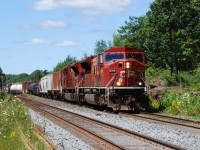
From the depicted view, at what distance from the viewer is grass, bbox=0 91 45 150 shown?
10.3 meters

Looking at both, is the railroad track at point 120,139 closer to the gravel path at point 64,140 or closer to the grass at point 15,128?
the gravel path at point 64,140

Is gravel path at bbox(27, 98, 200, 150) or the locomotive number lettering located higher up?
the locomotive number lettering

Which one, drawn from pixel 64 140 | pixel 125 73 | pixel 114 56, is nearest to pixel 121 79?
pixel 125 73

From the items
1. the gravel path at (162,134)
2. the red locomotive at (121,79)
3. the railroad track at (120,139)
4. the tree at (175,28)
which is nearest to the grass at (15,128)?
the gravel path at (162,134)

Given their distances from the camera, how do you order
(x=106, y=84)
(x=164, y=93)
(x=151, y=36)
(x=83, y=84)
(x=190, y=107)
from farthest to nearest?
(x=151, y=36)
(x=83, y=84)
(x=164, y=93)
(x=106, y=84)
(x=190, y=107)

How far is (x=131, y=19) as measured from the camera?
238ft

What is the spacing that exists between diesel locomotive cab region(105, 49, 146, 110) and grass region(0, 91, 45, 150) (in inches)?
236

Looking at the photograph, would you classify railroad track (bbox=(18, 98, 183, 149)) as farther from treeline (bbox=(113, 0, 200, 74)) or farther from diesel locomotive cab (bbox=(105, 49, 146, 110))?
treeline (bbox=(113, 0, 200, 74))

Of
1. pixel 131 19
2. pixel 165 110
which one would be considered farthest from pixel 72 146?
pixel 131 19

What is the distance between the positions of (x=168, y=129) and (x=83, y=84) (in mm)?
15216

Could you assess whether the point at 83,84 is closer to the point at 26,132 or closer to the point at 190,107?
the point at 190,107

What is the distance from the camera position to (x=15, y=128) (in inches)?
567

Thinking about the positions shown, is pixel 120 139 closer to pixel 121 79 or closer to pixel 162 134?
pixel 162 134

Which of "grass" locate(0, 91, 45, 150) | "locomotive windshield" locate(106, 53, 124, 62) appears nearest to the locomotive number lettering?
"locomotive windshield" locate(106, 53, 124, 62)
